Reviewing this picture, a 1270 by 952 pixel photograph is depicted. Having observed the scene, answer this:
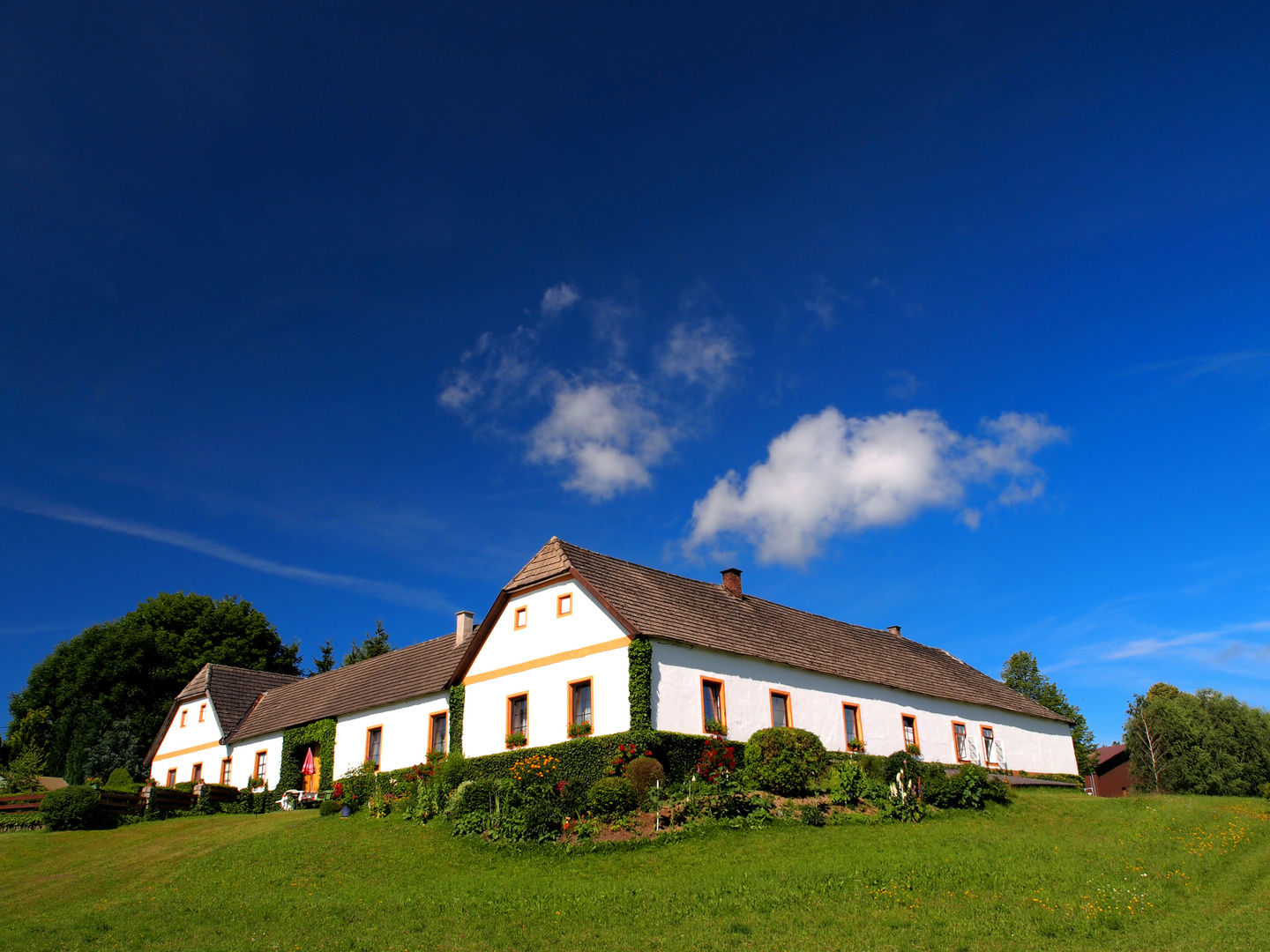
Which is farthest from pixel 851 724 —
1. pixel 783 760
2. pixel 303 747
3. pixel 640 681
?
pixel 303 747

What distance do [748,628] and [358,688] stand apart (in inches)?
674

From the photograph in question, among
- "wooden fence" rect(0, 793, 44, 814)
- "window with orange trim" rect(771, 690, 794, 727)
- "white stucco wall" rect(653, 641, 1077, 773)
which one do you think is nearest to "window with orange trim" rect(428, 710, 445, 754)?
"white stucco wall" rect(653, 641, 1077, 773)

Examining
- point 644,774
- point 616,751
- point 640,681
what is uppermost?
point 640,681

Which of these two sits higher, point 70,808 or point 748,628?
point 748,628

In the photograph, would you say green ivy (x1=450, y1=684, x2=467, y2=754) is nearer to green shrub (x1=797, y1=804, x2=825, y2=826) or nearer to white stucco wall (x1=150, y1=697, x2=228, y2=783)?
green shrub (x1=797, y1=804, x2=825, y2=826)

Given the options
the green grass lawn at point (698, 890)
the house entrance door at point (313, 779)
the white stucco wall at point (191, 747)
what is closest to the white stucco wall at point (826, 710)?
the green grass lawn at point (698, 890)

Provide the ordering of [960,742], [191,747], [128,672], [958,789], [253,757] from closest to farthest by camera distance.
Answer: [958,789], [960,742], [253,757], [191,747], [128,672]

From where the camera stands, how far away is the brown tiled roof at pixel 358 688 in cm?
3169

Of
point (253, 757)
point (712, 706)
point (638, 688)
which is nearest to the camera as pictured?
point (638, 688)

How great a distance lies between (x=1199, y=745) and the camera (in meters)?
39.8

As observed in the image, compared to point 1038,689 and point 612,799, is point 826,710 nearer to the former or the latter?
point 612,799

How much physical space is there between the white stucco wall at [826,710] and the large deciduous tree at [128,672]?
3730cm

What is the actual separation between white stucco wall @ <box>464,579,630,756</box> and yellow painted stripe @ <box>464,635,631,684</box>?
3 centimetres

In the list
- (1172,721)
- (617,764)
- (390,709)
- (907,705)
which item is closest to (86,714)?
(390,709)
